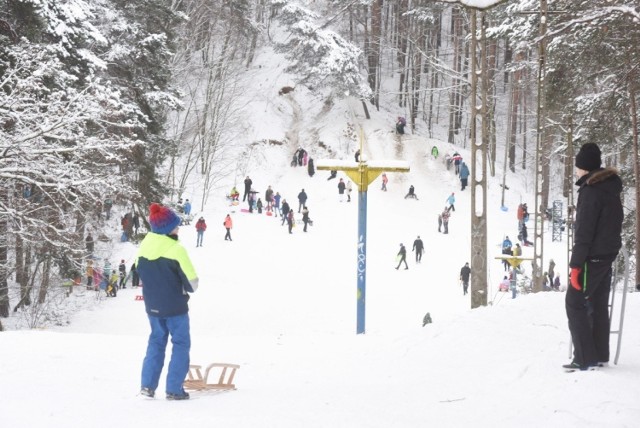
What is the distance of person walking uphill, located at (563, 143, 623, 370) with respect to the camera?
533 cm

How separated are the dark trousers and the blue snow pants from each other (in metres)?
3.05

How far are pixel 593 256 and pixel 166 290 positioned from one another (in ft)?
10.9

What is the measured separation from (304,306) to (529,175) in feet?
98.2

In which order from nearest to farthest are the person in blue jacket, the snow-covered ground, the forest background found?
the snow-covered ground → the forest background → the person in blue jacket

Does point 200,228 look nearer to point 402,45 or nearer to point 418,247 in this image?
point 418,247

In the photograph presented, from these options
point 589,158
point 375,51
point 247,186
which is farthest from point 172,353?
point 375,51

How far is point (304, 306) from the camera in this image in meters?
23.8

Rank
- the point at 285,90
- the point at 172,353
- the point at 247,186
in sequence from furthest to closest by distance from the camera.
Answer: the point at 285,90 < the point at 247,186 < the point at 172,353

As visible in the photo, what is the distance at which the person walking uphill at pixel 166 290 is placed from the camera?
545 centimetres

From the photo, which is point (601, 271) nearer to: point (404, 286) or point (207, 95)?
point (404, 286)

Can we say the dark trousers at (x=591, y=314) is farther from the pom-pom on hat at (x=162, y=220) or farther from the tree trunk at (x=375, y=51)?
the tree trunk at (x=375, y=51)

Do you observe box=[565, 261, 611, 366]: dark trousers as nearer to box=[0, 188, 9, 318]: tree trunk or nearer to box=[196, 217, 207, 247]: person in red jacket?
box=[0, 188, 9, 318]: tree trunk

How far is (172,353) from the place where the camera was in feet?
18.4

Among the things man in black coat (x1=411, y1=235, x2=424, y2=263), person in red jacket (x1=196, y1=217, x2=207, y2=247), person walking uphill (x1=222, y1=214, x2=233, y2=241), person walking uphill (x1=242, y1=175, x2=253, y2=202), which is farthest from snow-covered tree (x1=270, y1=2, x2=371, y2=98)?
man in black coat (x1=411, y1=235, x2=424, y2=263)
